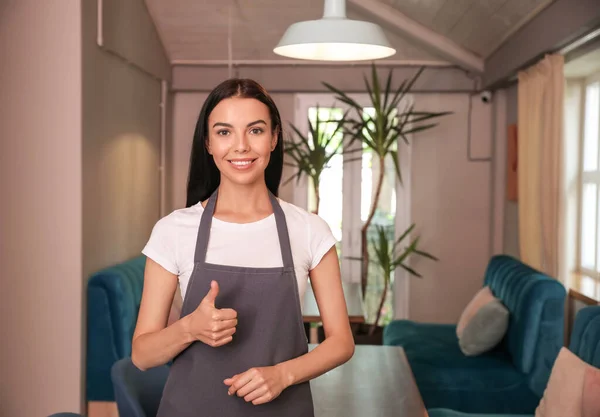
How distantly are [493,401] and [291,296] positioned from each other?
8.55 ft

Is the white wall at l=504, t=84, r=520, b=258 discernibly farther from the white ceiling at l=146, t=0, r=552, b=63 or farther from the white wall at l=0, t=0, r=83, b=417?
the white wall at l=0, t=0, r=83, b=417

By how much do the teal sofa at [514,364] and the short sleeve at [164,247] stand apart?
8.69 feet

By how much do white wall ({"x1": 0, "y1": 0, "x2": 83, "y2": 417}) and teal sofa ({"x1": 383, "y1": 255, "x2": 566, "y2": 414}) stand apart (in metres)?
1.85

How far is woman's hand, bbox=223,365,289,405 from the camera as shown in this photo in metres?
1.40

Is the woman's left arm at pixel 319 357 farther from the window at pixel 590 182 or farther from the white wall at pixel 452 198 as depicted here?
the white wall at pixel 452 198

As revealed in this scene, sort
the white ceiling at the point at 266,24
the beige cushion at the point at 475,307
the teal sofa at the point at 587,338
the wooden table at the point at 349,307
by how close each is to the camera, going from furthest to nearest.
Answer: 1. the white ceiling at the point at 266,24
2. the beige cushion at the point at 475,307
3. the wooden table at the point at 349,307
4. the teal sofa at the point at 587,338

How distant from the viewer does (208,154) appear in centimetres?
167

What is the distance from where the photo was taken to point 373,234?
6430 mm

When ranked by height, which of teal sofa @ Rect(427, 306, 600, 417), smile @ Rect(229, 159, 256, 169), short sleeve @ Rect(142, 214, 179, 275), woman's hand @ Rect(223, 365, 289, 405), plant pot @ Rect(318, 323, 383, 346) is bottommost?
plant pot @ Rect(318, 323, 383, 346)

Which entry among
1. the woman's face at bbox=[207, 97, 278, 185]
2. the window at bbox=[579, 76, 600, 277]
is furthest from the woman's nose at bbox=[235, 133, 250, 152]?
the window at bbox=[579, 76, 600, 277]

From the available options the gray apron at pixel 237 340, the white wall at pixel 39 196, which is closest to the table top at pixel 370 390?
the gray apron at pixel 237 340

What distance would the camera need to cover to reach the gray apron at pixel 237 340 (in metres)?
1.53

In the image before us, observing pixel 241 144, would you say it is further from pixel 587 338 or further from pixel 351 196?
pixel 351 196

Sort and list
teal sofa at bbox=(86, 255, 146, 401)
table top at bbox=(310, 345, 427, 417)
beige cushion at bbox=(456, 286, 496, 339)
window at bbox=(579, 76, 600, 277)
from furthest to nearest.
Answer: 1. window at bbox=(579, 76, 600, 277)
2. beige cushion at bbox=(456, 286, 496, 339)
3. teal sofa at bbox=(86, 255, 146, 401)
4. table top at bbox=(310, 345, 427, 417)
